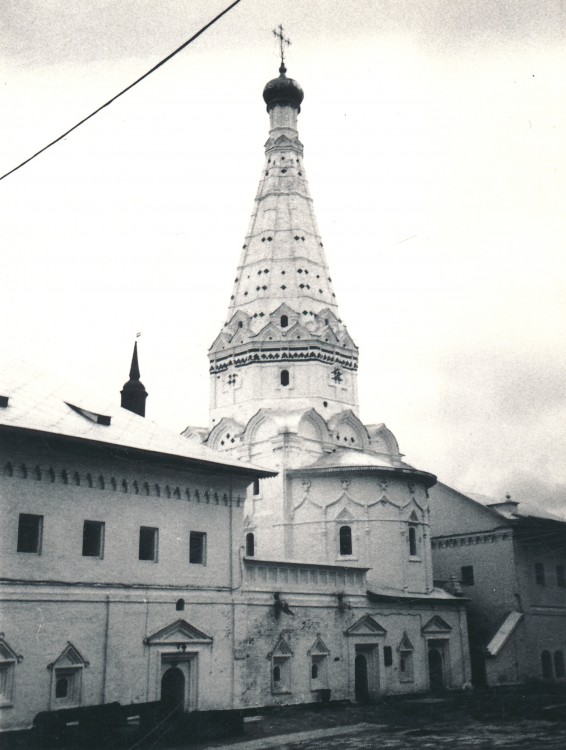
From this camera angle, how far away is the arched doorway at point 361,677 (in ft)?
90.7

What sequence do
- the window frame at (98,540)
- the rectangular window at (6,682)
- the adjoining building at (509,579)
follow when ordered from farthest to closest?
the adjoining building at (509,579)
the window frame at (98,540)
the rectangular window at (6,682)

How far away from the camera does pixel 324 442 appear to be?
36156 millimetres

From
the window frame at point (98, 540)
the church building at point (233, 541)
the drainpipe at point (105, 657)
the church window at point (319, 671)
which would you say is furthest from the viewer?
the church window at point (319, 671)

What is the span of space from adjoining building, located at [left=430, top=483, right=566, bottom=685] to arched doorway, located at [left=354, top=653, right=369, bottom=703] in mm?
6956

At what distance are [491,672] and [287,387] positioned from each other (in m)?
15.1

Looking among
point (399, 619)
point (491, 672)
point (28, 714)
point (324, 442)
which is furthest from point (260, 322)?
point (28, 714)

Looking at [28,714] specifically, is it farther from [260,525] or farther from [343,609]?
[260,525]

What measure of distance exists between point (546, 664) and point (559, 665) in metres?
1.22

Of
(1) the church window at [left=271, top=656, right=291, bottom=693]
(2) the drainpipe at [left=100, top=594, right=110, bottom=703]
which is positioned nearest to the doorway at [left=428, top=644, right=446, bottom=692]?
(1) the church window at [left=271, top=656, right=291, bottom=693]

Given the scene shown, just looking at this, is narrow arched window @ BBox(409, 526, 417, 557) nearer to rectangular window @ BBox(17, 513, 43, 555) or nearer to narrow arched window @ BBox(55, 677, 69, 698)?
narrow arched window @ BBox(55, 677, 69, 698)

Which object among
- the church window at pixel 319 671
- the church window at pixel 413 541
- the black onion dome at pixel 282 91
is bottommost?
the church window at pixel 319 671

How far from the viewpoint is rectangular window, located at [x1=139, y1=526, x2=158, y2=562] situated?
72.8 feet

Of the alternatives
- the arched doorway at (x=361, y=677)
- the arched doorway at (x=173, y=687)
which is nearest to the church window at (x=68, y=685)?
the arched doorway at (x=173, y=687)

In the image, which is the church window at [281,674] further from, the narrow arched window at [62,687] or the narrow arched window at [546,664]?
the narrow arched window at [546,664]
